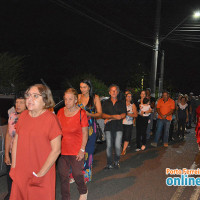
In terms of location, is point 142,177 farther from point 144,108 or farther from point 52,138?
point 52,138

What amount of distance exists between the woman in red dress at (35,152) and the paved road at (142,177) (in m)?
2.21

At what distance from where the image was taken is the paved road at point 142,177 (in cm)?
537

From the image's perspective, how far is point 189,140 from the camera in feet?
38.8

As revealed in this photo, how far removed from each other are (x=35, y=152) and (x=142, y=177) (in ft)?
12.8

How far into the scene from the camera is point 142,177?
21.2ft

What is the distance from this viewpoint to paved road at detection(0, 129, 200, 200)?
5.37 metres

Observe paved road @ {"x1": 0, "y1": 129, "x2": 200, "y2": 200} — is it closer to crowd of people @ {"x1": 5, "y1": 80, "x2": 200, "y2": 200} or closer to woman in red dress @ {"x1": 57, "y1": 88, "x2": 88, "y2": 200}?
crowd of people @ {"x1": 5, "y1": 80, "x2": 200, "y2": 200}

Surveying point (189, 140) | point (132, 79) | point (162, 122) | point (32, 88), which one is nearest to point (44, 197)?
point (32, 88)

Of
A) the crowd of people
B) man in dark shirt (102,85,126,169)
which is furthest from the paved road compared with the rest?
man in dark shirt (102,85,126,169)

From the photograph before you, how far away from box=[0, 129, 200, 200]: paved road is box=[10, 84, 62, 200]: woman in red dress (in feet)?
7.23

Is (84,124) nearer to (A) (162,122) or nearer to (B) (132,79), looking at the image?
(A) (162,122)

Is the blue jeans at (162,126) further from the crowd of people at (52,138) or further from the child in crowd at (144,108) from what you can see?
the crowd of people at (52,138)

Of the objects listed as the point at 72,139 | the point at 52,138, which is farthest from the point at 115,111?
the point at 52,138

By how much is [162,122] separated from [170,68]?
2045 inches
